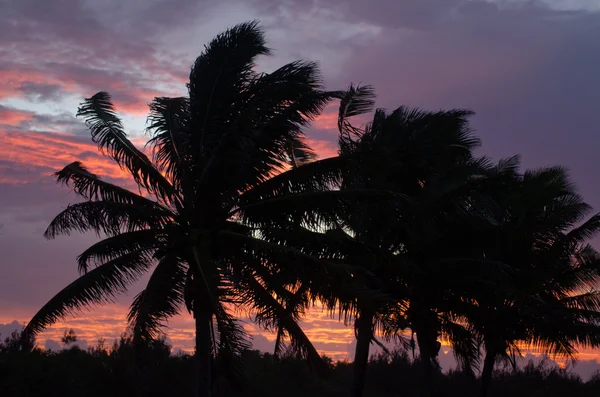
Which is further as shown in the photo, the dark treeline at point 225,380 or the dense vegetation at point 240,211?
the dark treeline at point 225,380

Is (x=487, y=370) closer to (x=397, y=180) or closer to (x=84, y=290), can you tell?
(x=397, y=180)

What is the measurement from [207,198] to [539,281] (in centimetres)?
1649

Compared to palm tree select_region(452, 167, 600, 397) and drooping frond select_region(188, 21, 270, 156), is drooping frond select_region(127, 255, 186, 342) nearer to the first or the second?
drooping frond select_region(188, 21, 270, 156)

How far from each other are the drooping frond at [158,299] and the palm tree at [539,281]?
1380cm

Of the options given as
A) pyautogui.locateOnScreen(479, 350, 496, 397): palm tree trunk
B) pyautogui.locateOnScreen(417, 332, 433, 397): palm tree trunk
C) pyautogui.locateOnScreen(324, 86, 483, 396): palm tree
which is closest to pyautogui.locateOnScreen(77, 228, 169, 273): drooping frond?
pyautogui.locateOnScreen(324, 86, 483, 396): palm tree

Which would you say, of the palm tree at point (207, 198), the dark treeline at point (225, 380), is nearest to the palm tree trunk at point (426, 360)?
the dark treeline at point (225, 380)

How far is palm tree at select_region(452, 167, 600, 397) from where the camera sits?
1187 inches

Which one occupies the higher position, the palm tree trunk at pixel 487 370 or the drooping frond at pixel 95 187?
the drooping frond at pixel 95 187

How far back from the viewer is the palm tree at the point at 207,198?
20047 mm

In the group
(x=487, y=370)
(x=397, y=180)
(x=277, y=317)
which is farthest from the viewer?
(x=487, y=370)

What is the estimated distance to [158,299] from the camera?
1970 cm

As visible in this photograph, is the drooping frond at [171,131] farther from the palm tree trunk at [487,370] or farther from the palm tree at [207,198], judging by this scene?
the palm tree trunk at [487,370]

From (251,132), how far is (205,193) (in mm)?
2080

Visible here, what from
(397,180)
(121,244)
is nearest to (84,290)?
(121,244)
